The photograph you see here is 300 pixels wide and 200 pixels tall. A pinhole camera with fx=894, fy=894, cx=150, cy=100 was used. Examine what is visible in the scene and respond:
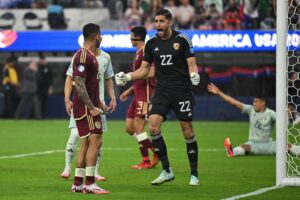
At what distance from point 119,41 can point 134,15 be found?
5.88ft

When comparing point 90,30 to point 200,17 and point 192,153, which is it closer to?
point 192,153

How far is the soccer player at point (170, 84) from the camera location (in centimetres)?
1234

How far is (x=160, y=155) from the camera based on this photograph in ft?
41.0

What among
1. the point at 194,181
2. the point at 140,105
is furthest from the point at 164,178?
the point at 140,105

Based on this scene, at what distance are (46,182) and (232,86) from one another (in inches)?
757

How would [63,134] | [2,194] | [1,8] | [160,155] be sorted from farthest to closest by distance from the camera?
1. [1,8]
2. [63,134]
3. [160,155]
4. [2,194]

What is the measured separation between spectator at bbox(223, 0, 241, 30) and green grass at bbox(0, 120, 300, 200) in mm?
6153

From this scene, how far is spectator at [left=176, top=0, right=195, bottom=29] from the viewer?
31453 millimetres

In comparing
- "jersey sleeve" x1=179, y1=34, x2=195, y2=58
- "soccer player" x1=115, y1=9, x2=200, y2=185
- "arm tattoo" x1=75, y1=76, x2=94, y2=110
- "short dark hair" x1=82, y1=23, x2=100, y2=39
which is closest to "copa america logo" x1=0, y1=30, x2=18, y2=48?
"soccer player" x1=115, y1=9, x2=200, y2=185

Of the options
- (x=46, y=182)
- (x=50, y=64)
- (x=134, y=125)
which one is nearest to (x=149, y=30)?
(x=50, y=64)

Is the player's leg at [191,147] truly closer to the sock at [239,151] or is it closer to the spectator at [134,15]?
the sock at [239,151]

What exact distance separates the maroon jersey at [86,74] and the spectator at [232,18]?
18023 mm

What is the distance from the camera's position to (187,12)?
31641 millimetres

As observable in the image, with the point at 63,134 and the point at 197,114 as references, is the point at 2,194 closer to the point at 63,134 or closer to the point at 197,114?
the point at 63,134
